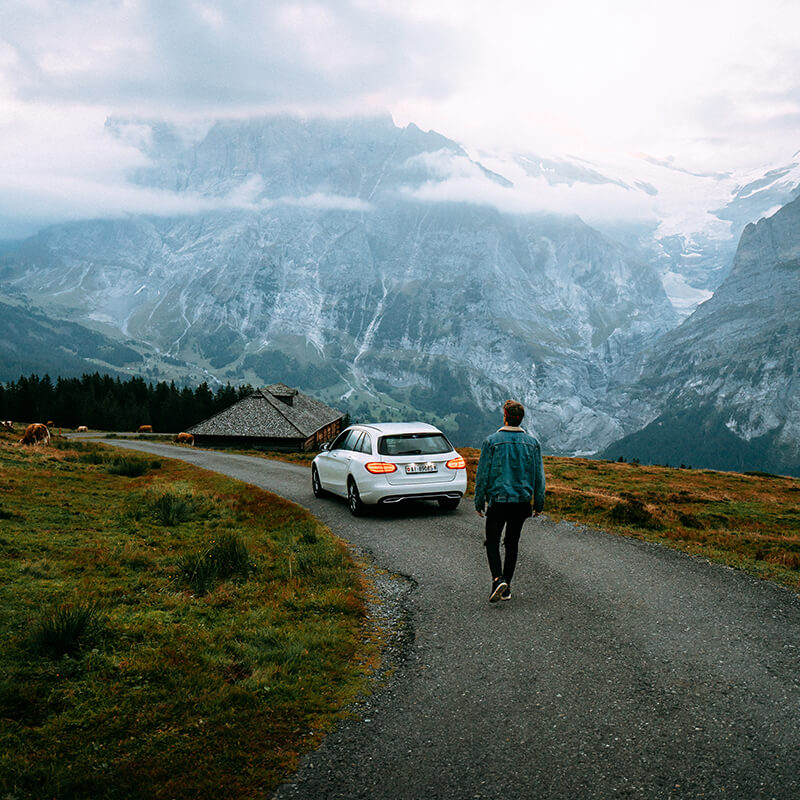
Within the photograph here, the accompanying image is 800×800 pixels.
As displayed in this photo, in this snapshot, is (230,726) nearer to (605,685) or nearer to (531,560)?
(605,685)

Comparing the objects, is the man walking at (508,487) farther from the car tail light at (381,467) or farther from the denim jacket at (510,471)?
the car tail light at (381,467)

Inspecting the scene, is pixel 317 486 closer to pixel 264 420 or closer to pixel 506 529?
pixel 506 529

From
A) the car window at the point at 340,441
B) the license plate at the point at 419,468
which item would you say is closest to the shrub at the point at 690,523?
the license plate at the point at 419,468

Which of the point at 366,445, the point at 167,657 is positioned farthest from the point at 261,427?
the point at 167,657

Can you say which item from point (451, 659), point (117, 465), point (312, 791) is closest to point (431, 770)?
point (312, 791)

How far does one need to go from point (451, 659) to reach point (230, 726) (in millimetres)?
2758

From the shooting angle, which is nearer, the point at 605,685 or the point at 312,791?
the point at 312,791

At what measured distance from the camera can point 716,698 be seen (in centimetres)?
582

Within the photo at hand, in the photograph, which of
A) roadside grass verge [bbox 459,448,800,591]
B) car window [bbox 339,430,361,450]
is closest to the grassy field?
roadside grass verge [bbox 459,448,800,591]

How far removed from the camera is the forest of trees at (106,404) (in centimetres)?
10412

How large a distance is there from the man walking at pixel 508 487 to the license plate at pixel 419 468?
698cm

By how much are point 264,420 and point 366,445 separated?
5826cm

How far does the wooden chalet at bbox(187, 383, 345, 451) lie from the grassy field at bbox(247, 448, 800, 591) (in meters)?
45.1

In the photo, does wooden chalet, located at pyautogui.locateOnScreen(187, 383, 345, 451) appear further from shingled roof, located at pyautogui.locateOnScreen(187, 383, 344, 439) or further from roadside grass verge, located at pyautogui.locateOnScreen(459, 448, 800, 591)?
roadside grass verge, located at pyautogui.locateOnScreen(459, 448, 800, 591)
